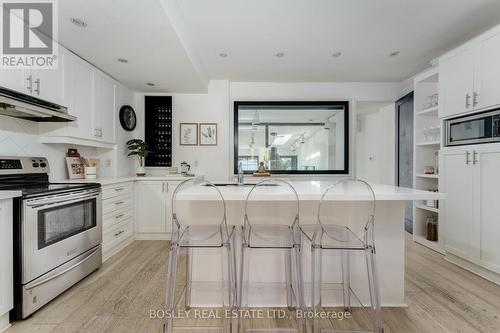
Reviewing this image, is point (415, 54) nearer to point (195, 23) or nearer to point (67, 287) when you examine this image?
point (195, 23)

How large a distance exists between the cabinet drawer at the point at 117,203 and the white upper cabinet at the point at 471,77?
13.3 feet

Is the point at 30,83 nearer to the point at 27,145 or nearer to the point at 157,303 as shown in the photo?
the point at 27,145

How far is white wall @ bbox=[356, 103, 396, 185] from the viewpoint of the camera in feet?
15.1

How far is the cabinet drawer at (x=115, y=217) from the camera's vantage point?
278cm

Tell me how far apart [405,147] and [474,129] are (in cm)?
172

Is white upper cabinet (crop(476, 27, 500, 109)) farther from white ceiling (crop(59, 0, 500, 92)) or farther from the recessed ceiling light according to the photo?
the recessed ceiling light

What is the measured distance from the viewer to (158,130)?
4.17 meters

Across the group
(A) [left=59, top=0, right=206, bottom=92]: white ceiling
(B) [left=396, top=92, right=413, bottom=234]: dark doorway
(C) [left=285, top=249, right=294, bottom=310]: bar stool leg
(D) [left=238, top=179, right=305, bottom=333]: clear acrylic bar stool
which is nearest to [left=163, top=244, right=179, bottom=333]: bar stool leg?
(D) [left=238, top=179, right=305, bottom=333]: clear acrylic bar stool

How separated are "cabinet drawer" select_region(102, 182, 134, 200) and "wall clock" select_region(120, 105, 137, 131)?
99cm

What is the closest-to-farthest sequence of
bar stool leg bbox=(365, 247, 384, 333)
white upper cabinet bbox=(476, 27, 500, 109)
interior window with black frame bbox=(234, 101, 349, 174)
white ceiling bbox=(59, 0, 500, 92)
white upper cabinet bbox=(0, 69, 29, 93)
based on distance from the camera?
1. bar stool leg bbox=(365, 247, 384, 333)
2. white upper cabinet bbox=(0, 69, 29, 93)
3. white ceiling bbox=(59, 0, 500, 92)
4. white upper cabinet bbox=(476, 27, 500, 109)
5. interior window with black frame bbox=(234, 101, 349, 174)

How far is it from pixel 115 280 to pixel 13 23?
2.41 meters

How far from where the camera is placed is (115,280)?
2342 millimetres

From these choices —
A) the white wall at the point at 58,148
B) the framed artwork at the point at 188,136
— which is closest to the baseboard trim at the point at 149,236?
the white wall at the point at 58,148

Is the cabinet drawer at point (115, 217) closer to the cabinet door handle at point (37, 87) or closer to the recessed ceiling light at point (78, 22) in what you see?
the cabinet door handle at point (37, 87)
